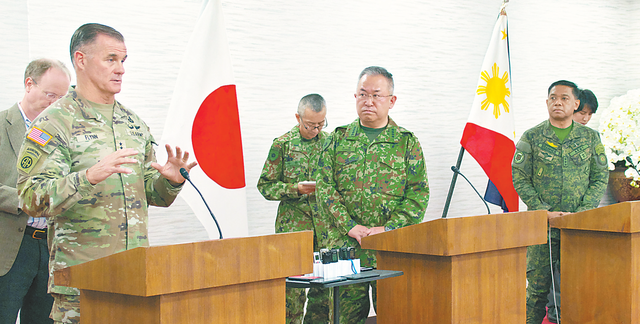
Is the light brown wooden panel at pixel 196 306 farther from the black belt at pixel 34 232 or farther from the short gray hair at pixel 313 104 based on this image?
the short gray hair at pixel 313 104

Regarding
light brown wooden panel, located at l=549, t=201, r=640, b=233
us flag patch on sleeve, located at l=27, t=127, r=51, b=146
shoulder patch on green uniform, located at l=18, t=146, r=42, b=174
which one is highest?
us flag patch on sleeve, located at l=27, t=127, r=51, b=146

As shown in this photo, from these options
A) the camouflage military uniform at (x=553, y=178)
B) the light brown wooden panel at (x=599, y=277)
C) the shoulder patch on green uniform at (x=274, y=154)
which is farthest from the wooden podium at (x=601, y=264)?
the shoulder patch on green uniform at (x=274, y=154)

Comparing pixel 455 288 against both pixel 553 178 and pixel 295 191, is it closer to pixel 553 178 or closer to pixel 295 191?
pixel 295 191

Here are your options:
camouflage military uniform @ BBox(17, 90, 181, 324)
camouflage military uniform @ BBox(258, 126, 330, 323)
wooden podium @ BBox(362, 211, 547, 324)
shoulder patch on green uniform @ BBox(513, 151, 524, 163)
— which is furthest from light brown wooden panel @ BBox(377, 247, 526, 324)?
shoulder patch on green uniform @ BBox(513, 151, 524, 163)

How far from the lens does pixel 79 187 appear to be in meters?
1.62

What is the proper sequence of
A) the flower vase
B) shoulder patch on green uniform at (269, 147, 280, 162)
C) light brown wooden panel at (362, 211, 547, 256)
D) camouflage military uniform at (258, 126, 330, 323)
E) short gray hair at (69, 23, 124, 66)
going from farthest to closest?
the flower vase, shoulder patch on green uniform at (269, 147, 280, 162), camouflage military uniform at (258, 126, 330, 323), light brown wooden panel at (362, 211, 547, 256), short gray hair at (69, 23, 124, 66)

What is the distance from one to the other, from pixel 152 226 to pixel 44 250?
866mm

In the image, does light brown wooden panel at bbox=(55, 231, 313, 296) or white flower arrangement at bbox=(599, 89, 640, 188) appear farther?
white flower arrangement at bbox=(599, 89, 640, 188)

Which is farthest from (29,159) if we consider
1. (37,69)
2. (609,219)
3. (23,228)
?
(609,219)

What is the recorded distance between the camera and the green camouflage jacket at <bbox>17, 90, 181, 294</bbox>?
1.63 metres

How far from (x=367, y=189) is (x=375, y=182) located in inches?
2.0

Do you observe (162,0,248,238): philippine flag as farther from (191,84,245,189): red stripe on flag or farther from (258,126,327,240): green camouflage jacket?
(258,126,327,240): green camouflage jacket

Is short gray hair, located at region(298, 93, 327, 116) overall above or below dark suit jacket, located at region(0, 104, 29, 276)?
above

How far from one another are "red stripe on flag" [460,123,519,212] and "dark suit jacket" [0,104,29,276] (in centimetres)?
283
